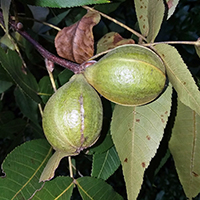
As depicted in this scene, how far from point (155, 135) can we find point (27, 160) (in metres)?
0.40

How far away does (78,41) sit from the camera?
0.84 m

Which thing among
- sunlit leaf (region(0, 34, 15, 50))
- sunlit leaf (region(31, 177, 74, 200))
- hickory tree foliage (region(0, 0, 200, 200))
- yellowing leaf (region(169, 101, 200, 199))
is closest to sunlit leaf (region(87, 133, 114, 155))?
hickory tree foliage (region(0, 0, 200, 200))

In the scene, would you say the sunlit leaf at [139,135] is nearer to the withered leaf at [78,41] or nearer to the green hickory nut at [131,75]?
the green hickory nut at [131,75]

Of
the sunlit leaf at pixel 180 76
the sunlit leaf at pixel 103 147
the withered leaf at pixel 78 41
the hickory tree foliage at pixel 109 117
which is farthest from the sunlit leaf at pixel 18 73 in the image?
the sunlit leaf at pixel 180 76

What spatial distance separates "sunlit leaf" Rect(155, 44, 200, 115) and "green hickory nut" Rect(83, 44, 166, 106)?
30 mm

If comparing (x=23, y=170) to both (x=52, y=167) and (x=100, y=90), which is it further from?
(x=100, y=90)

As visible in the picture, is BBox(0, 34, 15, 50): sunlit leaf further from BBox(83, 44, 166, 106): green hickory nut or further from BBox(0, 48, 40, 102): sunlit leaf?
BBox(83, 44, 166, 106): green hickory nut

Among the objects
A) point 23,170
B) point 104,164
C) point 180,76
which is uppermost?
point 180,76

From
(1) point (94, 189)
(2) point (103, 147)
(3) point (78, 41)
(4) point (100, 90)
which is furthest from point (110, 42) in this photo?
(1) point (94, 189)

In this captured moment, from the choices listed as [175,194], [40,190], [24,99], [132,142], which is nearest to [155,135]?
[132,142]

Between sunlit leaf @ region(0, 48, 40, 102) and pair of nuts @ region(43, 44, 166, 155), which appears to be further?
sunlit leaf @ region(0, 48, 40, 102)

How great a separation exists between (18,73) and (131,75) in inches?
14.7

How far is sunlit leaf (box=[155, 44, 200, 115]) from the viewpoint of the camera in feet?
2.19

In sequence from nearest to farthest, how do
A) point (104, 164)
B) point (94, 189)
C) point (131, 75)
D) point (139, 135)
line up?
point (131, 75) → point (139, 135) → point (94, 189) → point (104, 164)
